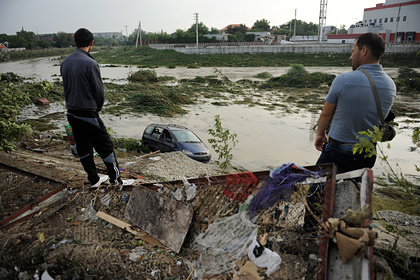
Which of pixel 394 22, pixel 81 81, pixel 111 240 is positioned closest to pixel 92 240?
pixel 111 240

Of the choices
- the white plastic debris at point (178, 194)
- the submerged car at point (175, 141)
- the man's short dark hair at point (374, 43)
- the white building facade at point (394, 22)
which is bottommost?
the submerged car at point (175, 141)

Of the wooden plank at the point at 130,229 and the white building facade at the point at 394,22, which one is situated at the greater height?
the white building facade at the point at 394,22

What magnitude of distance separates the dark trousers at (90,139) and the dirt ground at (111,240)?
32cm

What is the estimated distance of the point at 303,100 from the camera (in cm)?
2278

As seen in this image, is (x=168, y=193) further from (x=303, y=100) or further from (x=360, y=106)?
(x=303, y=100)

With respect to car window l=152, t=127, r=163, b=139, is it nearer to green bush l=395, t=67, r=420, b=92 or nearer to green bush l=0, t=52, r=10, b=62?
green bush l=395, t=67, r=420, b=92

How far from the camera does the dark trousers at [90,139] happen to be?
374cm

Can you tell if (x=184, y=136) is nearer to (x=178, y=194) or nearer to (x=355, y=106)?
(x=178, y=194)

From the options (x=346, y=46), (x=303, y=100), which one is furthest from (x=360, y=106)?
(x=346, y=46)

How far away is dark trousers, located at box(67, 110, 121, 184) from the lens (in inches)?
147

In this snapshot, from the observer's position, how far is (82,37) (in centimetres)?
374

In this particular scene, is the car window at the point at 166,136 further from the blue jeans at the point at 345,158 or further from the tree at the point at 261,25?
the tree at the point at 261,25

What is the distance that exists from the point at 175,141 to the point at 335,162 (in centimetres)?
819

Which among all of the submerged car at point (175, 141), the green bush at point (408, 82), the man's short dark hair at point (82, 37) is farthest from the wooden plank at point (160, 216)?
the green bush at point (408, 82)
